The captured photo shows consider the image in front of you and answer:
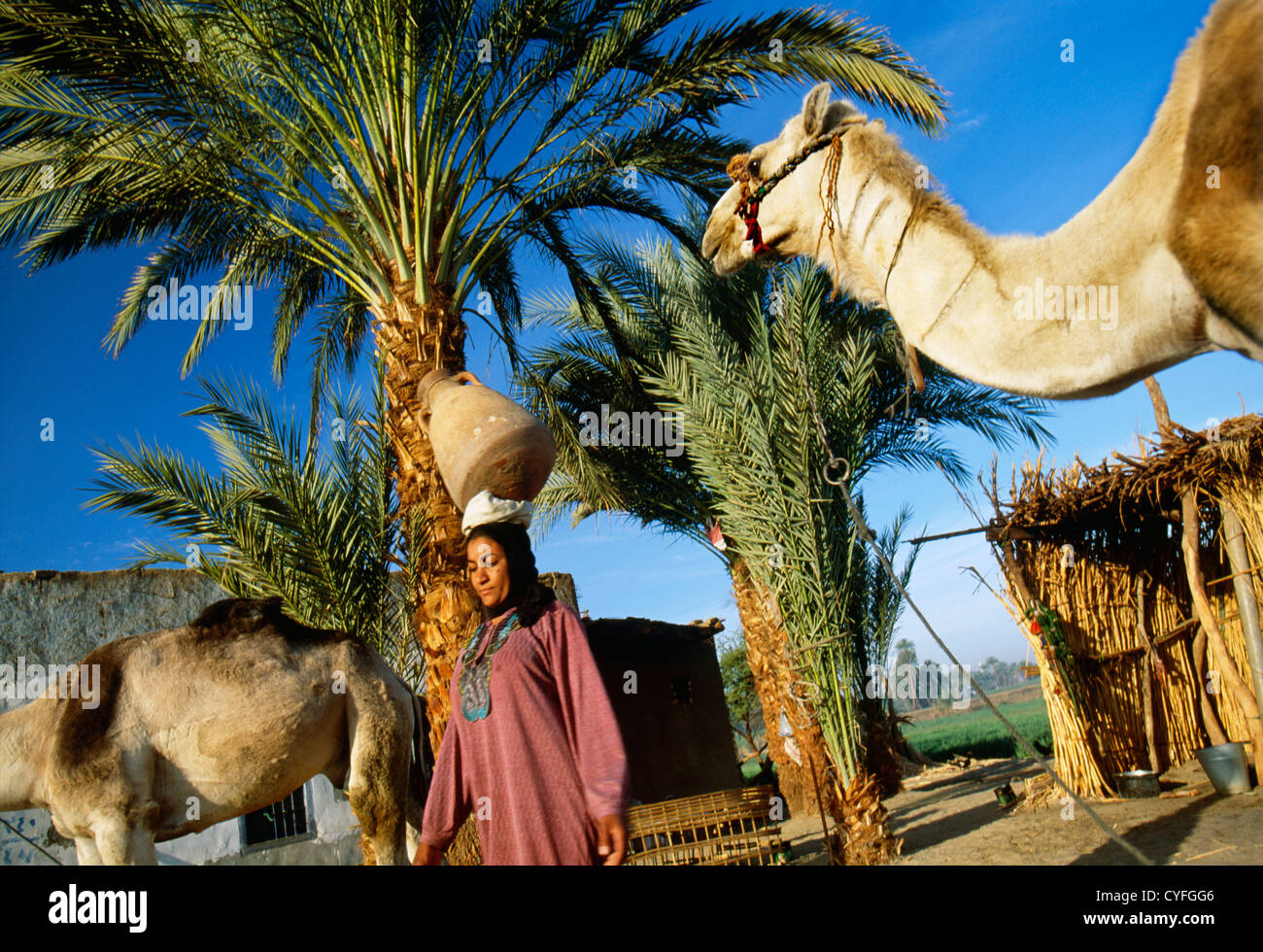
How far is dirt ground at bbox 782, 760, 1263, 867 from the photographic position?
5848mm

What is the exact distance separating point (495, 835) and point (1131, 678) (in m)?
Answer: 8.94

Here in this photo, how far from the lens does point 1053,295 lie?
224 centimetres

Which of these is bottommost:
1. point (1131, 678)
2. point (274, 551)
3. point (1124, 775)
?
point (1124, 775)

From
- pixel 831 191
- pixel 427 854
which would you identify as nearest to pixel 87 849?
pixel 427 854

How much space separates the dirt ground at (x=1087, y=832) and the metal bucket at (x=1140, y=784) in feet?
0.28

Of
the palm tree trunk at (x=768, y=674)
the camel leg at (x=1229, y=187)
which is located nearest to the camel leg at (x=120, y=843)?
the camel leg at (x=1229, y=187)

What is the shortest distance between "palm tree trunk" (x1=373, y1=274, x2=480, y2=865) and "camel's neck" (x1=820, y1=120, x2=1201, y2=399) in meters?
3.44

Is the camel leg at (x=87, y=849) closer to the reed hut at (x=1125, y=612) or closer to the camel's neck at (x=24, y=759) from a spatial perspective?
the camel's neck at (x=24, y=759)

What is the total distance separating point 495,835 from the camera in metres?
2.37

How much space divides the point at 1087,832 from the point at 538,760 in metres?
6.71

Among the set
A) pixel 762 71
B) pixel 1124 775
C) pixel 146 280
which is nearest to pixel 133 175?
pixel 146 280

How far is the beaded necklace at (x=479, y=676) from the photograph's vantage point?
2529 millimetres
